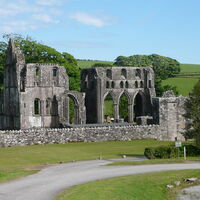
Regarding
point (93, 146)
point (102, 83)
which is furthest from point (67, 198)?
point (102, 83)

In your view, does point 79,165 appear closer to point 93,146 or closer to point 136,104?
point 93,146

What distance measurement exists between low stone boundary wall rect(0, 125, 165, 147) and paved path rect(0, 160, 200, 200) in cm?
1615

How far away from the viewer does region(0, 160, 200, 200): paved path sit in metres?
26.2

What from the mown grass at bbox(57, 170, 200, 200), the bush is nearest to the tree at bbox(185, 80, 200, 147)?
the bush

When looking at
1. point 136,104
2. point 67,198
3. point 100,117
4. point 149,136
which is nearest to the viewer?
point 67,198

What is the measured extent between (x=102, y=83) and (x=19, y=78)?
44.7ft

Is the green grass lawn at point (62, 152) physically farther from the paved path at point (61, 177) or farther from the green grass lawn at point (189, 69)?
the green grass lawn at point (189, 69)

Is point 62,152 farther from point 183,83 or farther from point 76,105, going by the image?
point 183,83

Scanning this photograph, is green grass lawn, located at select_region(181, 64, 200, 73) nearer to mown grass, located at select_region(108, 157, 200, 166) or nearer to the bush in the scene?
the bush

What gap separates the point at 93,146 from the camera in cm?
5284

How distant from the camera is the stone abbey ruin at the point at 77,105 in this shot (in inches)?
2260

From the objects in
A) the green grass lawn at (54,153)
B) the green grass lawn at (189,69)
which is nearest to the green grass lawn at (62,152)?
the green grass lawn at (54,153)

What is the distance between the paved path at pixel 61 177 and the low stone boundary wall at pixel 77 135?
16147 millimetres

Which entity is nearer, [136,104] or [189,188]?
[189,188]
